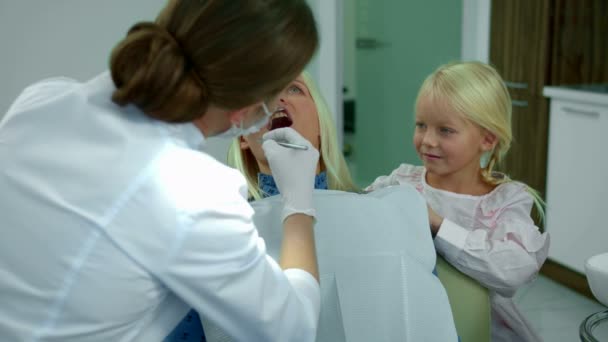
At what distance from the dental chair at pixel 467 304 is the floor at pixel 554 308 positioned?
1.30 metres

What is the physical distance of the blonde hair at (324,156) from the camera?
60.3 inches

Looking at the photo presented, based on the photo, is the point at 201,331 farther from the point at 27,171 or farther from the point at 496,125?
the point at 496,125

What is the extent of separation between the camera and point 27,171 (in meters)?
0.87

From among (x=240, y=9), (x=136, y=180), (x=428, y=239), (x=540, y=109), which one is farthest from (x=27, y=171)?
(x=540, y=109)

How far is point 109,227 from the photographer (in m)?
0.84

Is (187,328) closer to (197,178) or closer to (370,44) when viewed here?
(197,178)

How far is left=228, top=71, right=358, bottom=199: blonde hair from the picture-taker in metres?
1.53

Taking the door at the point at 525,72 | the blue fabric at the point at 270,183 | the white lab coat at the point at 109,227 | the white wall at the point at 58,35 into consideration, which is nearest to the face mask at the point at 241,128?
the white lab coat at the point at 109,227

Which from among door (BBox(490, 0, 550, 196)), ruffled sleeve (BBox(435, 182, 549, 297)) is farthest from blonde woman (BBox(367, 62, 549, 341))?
door (BBox(490, 0, 550, 196))

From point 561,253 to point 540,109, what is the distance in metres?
0.59

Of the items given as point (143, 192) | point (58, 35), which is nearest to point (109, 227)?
point (143, 192)

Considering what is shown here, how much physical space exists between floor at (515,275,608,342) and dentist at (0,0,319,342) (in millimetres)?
1869

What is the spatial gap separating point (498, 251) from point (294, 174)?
0.42 metres

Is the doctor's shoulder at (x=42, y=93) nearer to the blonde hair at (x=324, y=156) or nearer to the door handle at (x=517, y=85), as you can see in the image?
the blonde hair at (x=324, y=156)
